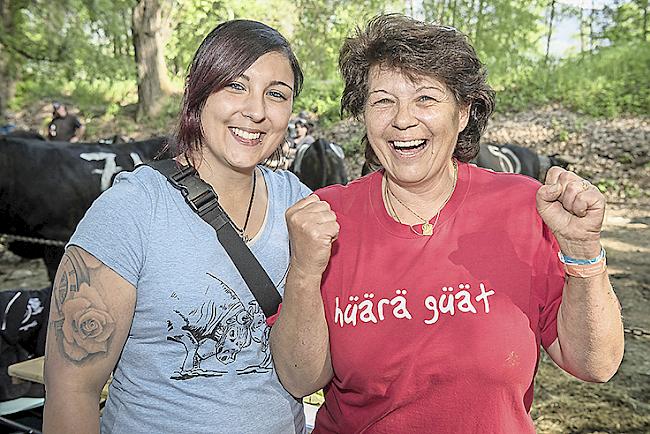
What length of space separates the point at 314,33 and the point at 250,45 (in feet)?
Answer: 69.2

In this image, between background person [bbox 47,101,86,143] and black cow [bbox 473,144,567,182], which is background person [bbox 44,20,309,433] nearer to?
black cow [bbox 473,144,567,182]

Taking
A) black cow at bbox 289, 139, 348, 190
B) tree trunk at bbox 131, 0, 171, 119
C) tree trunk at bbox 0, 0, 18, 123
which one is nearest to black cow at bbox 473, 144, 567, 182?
black cow at bbox 289, 139, 348, 190

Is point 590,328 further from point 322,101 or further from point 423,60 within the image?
point 322,101

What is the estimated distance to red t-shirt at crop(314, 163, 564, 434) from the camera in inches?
65.4

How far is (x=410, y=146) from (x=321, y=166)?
18.7ft

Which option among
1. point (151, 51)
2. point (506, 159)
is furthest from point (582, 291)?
point (151, 51)

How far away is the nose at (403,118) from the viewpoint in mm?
1836

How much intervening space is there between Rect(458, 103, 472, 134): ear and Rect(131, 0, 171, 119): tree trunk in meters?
16.9

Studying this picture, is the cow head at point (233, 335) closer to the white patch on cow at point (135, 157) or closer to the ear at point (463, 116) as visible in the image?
the ear at point (463, 116)

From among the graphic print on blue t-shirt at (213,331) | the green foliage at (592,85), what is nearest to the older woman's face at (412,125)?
the graphic print on blue t-shirt at (213,331)

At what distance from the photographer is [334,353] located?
1804 mm

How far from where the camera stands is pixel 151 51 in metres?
18.0

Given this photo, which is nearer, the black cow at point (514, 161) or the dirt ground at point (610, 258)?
the dirt ground at point (610, 258)

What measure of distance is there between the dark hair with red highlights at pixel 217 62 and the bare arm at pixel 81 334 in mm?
471
